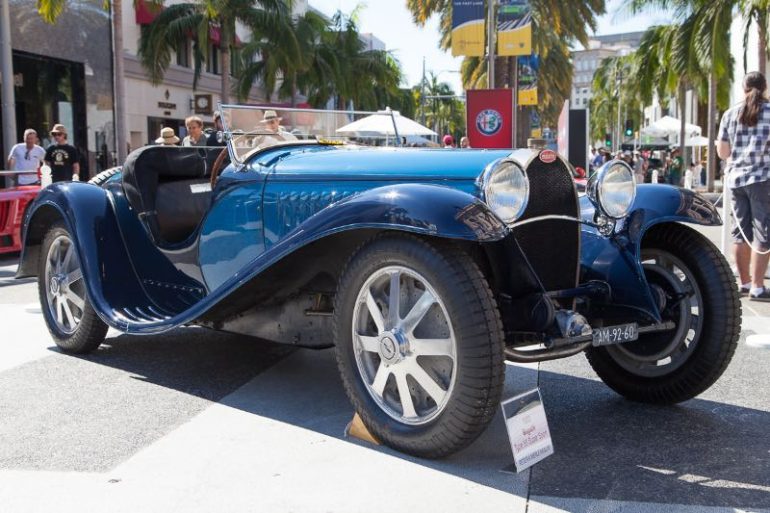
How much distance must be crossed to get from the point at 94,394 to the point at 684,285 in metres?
3.00

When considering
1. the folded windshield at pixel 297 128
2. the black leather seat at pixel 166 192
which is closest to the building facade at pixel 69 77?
the black leather seat at pixel 166 192

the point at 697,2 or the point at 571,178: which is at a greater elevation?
the point at 697,2

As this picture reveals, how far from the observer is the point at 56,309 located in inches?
214

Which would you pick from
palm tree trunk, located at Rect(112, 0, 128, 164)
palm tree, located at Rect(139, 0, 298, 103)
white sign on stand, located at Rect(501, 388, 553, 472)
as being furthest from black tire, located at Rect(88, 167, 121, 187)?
palm tree, located at Rect(139, 0, 298, 103)

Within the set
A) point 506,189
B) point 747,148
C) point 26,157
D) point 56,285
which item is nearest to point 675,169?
point 26,157

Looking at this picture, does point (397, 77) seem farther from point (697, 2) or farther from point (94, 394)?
point (94, 394)

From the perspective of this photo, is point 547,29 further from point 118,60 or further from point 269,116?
point 269,116

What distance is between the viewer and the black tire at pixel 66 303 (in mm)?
5195

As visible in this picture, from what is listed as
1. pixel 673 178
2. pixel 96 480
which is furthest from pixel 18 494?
pixel 673 178

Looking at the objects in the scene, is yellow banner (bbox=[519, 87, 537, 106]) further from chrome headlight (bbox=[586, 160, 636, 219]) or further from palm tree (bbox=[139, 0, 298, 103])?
chrome headlight (bbox=[586, 160, 636, 219])

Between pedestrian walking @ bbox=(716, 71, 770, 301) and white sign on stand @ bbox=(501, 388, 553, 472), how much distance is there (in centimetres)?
→ 438

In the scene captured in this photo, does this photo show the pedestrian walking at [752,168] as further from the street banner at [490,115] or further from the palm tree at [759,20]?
the palm tree at [759,20]

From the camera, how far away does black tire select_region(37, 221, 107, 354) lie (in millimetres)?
5195

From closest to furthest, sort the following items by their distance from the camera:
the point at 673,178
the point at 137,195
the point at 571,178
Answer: the point at 571,178 < the point at 137,195 < the point at 673,178
